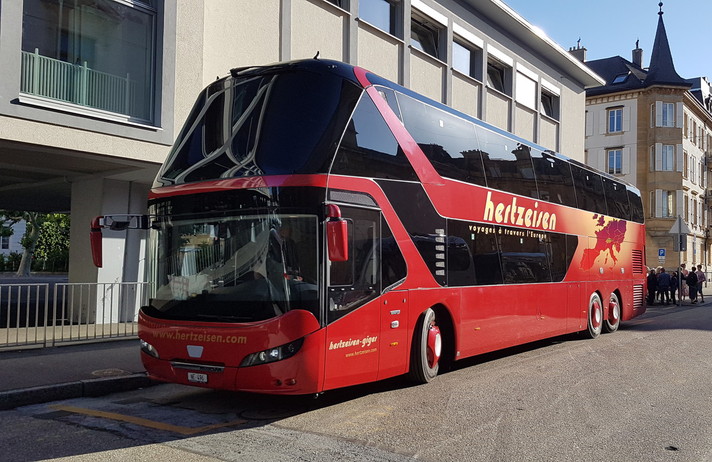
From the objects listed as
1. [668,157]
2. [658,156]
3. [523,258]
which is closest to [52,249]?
[658,156]

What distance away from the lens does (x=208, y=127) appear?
792cm

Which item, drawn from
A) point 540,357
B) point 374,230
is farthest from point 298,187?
point 540,357

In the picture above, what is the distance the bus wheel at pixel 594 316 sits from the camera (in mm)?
15177

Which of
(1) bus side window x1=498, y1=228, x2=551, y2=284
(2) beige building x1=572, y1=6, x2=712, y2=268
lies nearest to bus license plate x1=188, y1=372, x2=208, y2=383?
(1) bus side window x1=498, y1=228, x2=551, y2=284

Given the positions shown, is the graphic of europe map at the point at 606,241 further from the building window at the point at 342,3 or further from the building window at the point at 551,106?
the building window at the point at 551,106

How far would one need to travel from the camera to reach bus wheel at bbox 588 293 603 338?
15.2 m

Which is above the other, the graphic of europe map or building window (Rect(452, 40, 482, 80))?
building window (Rect(452, 40, 482, 80))

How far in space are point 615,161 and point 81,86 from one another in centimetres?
4840

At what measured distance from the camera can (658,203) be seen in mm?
51906

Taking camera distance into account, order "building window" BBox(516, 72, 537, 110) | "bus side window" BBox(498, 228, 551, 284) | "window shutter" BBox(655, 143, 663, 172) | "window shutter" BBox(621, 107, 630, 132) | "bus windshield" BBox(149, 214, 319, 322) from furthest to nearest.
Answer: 1. "window shutter" BBox(621, 107, 630, 132)
2. "window shutter" BBox(655, 143, 663, 172)
3. "building window" BBox(516, 72, 537, 110)
4. "bus side window" BBox(498, 228, 551, 284)
5. "bus windshield" BBox(149, 214, 319, 322)

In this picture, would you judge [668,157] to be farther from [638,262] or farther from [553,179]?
[553,179]

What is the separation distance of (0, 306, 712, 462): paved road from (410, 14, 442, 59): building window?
14.0m

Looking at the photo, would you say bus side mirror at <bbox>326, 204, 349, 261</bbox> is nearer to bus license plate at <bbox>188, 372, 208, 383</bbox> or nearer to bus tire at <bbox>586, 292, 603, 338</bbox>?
bus license plate at <bbox>188, 372, 208, 383</bbox>

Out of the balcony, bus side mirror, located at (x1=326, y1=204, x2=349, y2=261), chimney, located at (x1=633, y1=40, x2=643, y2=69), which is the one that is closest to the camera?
bus side mirror, located at (x1=326, y1=204, x2=349, y2=261)
